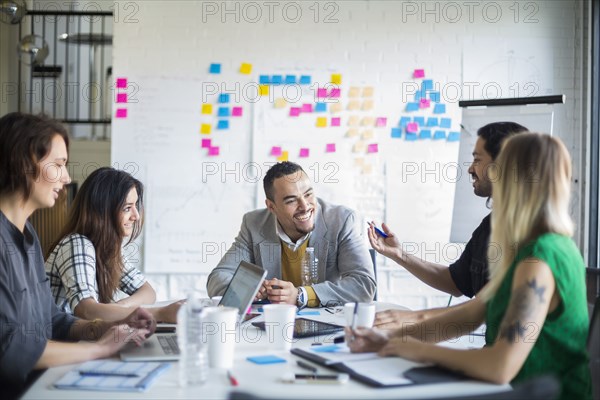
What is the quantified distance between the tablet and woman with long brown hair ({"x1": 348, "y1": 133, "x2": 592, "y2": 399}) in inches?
14.7

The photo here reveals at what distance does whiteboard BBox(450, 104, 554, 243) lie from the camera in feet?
13.1

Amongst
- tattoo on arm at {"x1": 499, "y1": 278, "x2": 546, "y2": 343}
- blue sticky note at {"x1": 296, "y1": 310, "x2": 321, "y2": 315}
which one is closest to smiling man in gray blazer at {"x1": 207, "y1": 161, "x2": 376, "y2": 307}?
blue sticky note at {"x1": 296, "y1": 310, "x2": 321, "y2": 315}

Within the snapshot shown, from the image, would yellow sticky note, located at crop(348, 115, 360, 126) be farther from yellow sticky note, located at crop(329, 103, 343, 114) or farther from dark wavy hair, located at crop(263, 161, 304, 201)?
dark wavy hair, located at crop(263, 161, 304, 201)

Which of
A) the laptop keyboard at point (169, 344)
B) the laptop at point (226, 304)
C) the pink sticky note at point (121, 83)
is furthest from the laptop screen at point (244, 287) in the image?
the pink sticky note at point (121, 83)

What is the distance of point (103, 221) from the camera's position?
276cm

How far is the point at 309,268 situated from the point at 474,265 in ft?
2.26

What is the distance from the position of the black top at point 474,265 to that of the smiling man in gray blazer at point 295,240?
14.3 inches

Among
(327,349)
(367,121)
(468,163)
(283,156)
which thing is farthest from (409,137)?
(327,349)

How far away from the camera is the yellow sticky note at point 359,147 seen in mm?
4480

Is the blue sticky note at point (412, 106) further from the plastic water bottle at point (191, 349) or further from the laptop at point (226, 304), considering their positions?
the plastic water bottle at point (191, 349)

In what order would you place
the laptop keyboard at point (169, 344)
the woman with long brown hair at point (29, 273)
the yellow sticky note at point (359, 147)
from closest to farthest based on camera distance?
the woman with long brown hair at point (29, 273), the laptop keyboard at point (169, 344), the yellow sticky note at point (359, 147)

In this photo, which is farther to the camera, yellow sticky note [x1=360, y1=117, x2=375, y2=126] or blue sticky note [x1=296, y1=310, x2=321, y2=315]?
yellow sticky note [x1=360, y1=117, x2=375, y2=126]

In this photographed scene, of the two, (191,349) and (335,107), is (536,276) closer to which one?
(191,349)

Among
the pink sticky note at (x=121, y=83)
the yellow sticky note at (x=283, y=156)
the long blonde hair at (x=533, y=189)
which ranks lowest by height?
the long blonde hair at (x=533, y=189)
